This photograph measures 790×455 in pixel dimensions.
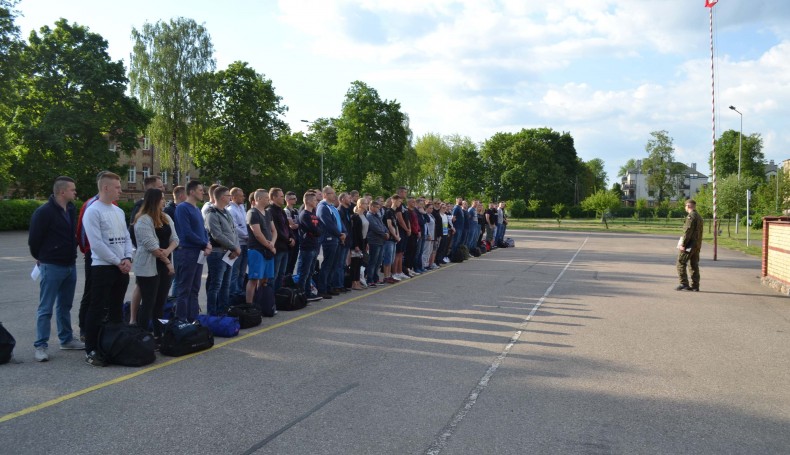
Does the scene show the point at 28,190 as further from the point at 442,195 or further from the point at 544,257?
the point at 442,195

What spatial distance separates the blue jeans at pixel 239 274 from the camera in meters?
9.27

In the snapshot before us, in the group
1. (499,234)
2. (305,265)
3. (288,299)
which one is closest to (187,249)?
(288,299)

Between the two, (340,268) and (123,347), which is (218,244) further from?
(340,268)

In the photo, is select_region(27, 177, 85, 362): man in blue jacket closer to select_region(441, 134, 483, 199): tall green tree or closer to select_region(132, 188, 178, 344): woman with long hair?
select_region(132, 188, 178, 344): woman with long hair

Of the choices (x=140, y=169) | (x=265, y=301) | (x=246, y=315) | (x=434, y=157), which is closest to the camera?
(x=246, y=315)

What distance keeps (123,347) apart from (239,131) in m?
44.1

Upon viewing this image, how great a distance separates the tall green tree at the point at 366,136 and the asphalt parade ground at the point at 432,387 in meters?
47.6

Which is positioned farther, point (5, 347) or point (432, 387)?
point (5, 347)

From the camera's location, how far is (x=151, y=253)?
6.79 metres

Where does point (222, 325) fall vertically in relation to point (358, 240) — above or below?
below

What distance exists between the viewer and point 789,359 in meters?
6.96

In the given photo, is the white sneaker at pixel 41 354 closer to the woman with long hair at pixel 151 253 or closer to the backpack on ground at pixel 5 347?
the backpack on ground at pixel 5 347

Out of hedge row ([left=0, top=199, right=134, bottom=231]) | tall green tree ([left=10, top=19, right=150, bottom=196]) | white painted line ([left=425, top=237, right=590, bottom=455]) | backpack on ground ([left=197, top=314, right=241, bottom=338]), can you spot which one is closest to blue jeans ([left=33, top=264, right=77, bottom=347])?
backpack on ground ([left=197, top=314, right=241, bottom=338])

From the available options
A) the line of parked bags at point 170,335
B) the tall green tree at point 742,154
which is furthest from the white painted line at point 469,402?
the tall green tree at point 742,154
